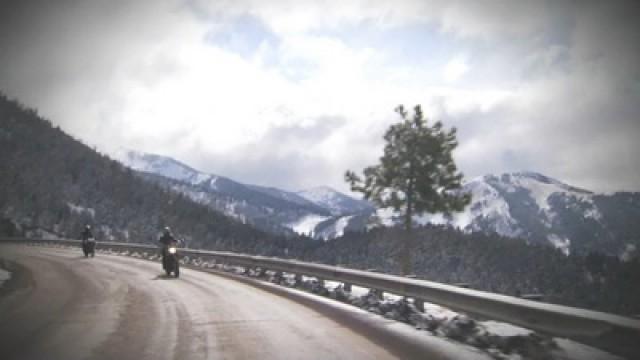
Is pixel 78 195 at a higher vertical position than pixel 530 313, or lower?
higher

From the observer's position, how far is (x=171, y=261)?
2198 cm

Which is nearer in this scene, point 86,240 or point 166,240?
point 166,240

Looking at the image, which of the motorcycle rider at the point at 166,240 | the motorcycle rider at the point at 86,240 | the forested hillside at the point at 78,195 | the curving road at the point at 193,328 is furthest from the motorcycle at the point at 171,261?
the forested hillside at the point at 78,195

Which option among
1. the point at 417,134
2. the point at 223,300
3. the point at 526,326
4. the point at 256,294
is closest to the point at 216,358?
the point at 526,326

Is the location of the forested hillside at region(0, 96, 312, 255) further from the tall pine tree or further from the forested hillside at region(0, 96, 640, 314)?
the tall pine tree

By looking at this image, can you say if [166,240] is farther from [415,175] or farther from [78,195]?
[78,195]

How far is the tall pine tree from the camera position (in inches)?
1217

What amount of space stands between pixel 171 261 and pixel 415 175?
14.1 meters

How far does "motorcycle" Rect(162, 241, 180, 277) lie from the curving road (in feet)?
19.5

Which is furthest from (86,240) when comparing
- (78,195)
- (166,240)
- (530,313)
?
(78,195)

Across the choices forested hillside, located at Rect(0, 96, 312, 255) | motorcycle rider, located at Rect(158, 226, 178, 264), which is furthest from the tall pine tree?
forested hillside, located at Rect(0, 96, 312, 255)

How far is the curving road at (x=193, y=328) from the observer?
758cm

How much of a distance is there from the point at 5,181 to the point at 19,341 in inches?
4846

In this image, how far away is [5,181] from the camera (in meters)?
118
